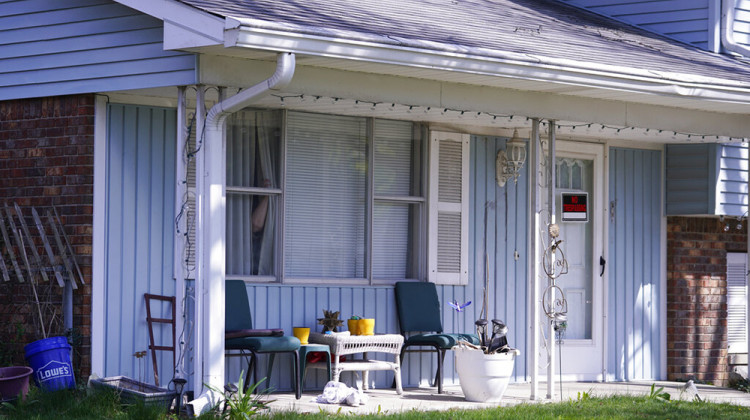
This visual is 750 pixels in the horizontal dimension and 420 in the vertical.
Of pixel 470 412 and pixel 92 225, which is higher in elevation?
pixel 92 225

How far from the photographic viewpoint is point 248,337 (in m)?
9.27

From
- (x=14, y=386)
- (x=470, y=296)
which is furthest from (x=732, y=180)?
(x=14, y=386)

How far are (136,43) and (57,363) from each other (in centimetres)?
238

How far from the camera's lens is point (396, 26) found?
29.2 ft

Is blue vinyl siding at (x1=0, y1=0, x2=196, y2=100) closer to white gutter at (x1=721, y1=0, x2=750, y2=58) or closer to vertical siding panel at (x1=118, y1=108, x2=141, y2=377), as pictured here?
vertical siding panel at (x1=118, y1=108, x2=141, y2=377)

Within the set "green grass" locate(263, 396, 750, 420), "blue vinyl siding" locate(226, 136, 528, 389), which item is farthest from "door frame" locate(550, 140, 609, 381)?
"green grass" locate(263, 396, 750, 420)

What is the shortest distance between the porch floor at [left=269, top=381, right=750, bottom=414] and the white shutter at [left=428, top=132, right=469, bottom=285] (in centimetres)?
110

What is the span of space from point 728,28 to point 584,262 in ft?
9.39

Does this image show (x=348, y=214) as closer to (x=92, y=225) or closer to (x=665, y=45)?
(x=92, y=225)

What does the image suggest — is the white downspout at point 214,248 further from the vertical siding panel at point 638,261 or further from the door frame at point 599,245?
the vertical siding panel at point 638,261

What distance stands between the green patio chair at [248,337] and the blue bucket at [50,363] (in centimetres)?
126

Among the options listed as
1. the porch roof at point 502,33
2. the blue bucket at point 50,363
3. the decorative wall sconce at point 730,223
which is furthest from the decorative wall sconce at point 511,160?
the blue bucket at point 50,363

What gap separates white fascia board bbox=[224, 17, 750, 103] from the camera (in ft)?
24.9

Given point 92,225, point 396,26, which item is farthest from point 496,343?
point 92,225
